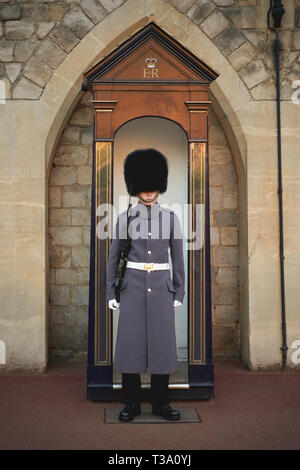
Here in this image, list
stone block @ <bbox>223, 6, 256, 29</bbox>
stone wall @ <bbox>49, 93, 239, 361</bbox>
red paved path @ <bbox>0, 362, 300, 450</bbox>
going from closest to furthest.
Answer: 1. red paved path @ <bbox>0, 362, 300, 450</bbox>
2. stone block @ <bbox>223, 6, 256, 29</bbox>
3. stone wall @ <bbox>49, 93, 239, 361</bbox>

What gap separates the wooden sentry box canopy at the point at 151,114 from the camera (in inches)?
138

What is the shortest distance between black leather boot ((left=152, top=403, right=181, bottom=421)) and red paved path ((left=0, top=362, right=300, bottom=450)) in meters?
0.06

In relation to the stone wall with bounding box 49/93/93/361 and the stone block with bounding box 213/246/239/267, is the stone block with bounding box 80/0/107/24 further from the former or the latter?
the stone block with bounding box 213/246/239/267

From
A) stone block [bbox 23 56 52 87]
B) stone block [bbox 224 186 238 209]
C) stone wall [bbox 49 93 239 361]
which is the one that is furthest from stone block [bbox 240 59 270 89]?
stone block [bbox 23 56 52 87]

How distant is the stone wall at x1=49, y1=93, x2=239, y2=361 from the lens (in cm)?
464

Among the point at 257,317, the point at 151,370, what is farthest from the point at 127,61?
the point at 257,317

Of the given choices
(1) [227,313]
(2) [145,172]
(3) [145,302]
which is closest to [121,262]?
(3) [145,302]

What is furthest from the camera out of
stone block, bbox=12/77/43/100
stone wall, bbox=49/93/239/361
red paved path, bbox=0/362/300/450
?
stone wall, bbox=49/93/239/361

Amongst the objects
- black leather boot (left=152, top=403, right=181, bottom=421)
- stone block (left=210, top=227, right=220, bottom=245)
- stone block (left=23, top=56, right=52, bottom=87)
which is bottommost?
black leather boot (left=152, top=403, right=181, bottom=421)

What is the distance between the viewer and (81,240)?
466cm

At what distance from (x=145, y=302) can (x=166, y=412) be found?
2.28 feet

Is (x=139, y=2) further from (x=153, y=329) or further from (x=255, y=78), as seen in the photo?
(x=153, y=329)

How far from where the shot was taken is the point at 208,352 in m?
3.61

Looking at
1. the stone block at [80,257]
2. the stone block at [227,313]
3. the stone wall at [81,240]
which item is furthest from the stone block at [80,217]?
the stone block at [227,313]
